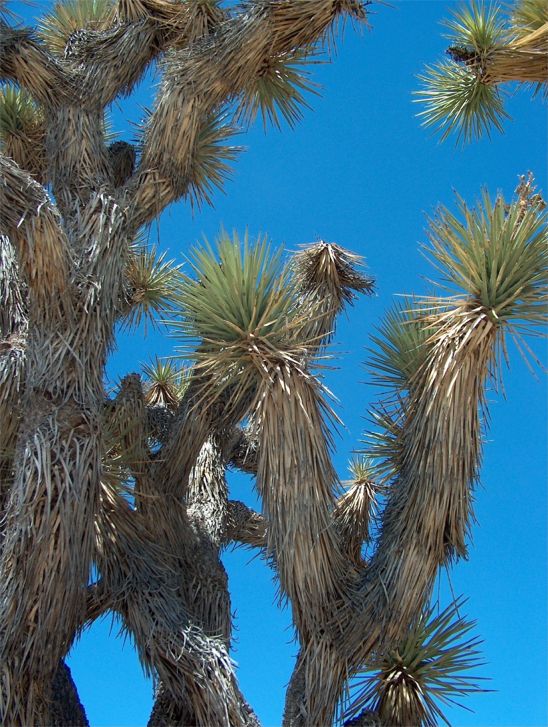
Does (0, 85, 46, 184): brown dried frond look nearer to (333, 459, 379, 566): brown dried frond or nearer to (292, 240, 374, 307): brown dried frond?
(292, 240, 374, 307): brown dried frond

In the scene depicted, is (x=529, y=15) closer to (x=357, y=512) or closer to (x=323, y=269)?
(x=323, y=269)

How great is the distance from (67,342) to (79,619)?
1279 millimetres

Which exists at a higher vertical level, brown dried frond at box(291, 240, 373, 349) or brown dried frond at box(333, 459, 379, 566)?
brown dried frond at box(291, 240, 373, 349)

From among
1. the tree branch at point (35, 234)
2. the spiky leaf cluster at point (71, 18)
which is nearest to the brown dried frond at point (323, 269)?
the tree branch at point (35, 234)

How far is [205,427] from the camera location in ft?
17.2

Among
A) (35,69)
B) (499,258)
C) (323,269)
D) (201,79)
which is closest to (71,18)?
(35,69)

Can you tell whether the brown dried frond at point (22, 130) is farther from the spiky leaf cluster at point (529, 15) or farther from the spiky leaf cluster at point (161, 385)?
the spiky leaf cluster at point (529, 15)

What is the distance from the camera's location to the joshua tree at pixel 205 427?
13.8 feet

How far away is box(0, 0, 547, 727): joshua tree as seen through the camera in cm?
420

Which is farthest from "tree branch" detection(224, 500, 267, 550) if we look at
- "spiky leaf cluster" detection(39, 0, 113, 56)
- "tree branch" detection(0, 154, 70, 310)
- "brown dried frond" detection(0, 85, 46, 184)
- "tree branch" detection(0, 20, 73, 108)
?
"spiky leaf cluster" detection(39, 0, 113, 56)

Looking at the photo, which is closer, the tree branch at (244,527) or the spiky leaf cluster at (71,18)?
the spiky leaf cluster at (71,18)

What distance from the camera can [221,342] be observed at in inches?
175

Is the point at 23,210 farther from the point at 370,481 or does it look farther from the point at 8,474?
the point at 370,481

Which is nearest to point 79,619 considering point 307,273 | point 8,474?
point 8,474
